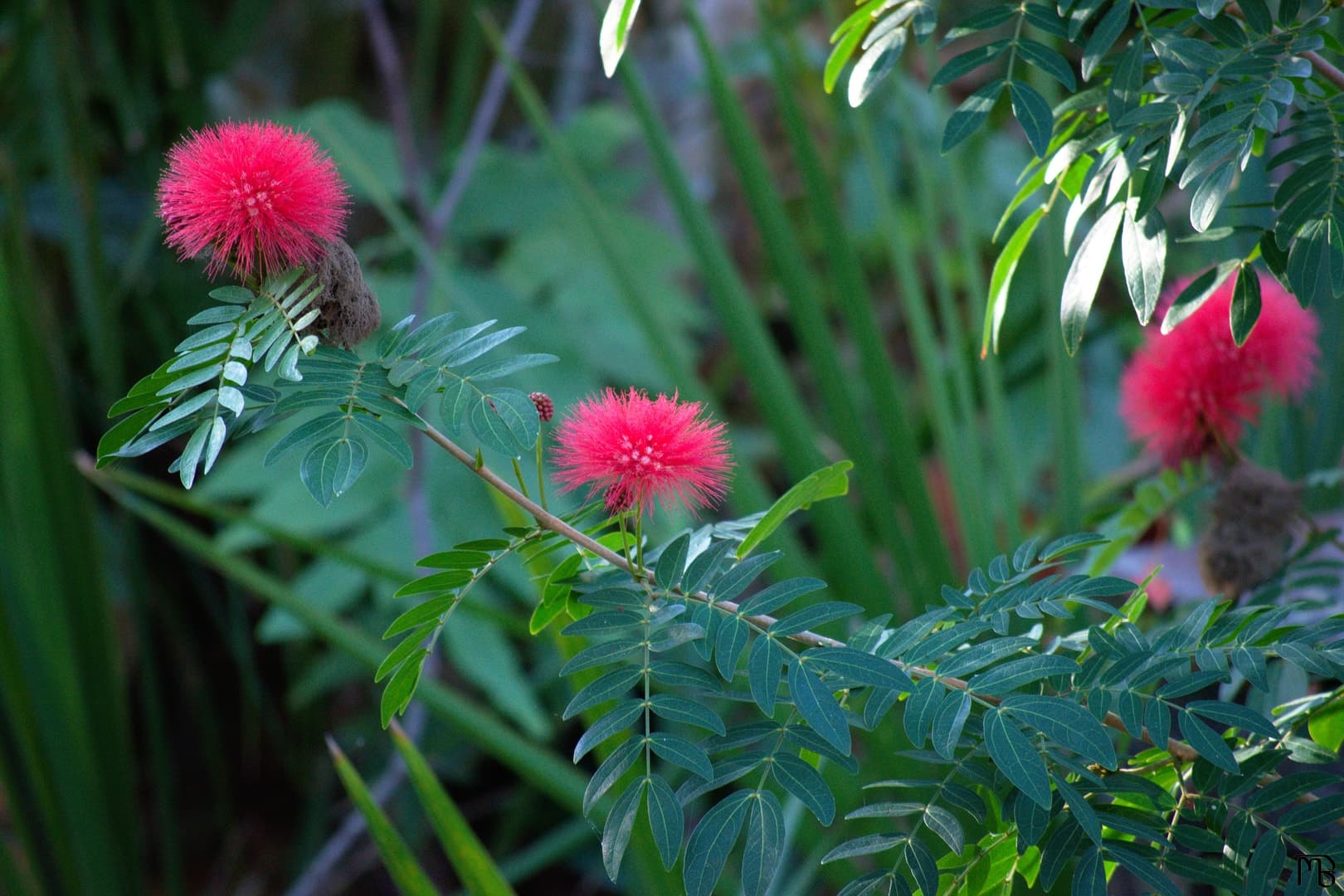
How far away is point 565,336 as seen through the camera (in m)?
1.15

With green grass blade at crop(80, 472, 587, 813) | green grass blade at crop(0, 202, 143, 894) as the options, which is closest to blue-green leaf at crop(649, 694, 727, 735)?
green grass blade at crop(80, 472, 587, 813)

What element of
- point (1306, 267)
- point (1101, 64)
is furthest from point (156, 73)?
point (1306, 267)

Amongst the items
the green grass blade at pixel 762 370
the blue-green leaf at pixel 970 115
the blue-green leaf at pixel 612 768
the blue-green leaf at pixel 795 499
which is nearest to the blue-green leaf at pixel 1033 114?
the blue-green leaf at pixel 970 115

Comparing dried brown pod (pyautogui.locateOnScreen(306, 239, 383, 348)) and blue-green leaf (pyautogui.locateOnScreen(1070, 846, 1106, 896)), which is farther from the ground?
dried brown pod (pyautogui.locateOnScreen(306, 239, 383, 348))

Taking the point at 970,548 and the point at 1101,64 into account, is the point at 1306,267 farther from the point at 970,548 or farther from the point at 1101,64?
the point at 970,548

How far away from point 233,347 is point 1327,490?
0.66m

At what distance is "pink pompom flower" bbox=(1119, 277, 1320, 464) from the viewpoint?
511 mm

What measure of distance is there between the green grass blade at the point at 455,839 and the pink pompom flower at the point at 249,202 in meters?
0.29

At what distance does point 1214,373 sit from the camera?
515 millimetres

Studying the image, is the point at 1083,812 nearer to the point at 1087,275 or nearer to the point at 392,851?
the point at 1087,275

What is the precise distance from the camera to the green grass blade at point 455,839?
51cm

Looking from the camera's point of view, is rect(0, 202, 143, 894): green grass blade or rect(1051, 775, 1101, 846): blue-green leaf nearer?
rect(1051, 775, 1101, 846): blue-green leaf

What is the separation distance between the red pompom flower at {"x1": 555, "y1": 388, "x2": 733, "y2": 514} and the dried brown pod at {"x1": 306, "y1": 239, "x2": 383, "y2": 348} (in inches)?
2.8

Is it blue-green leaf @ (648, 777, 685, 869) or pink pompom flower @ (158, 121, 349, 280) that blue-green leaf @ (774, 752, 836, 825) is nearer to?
blue-green leaf @ (648, 777, 685, 869)
